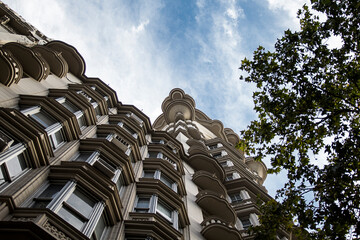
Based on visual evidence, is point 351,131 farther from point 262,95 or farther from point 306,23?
point 306,23

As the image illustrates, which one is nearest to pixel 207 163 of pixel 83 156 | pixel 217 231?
pixel 217 231

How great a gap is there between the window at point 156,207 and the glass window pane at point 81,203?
14.3ft

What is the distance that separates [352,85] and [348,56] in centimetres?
125

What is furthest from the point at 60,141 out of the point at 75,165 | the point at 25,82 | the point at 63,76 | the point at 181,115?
the point at 181,115

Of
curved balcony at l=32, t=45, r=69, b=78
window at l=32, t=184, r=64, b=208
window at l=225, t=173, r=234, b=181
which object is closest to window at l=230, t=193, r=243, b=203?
window at l=225, t=173, r=234, b=181

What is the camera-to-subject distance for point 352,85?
42.8ft

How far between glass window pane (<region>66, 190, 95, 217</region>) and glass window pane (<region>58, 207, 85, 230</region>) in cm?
45

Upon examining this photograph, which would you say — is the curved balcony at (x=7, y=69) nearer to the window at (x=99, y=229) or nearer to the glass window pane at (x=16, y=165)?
the glass window pane at (x=16, y=165)

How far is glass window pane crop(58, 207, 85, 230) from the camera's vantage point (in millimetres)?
11341

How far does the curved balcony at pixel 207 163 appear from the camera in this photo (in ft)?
104

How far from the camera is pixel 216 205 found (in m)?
23.3

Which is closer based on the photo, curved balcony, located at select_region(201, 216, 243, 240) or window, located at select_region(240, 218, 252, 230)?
curved balcony, located at select_region(201, 216, 243, 240)

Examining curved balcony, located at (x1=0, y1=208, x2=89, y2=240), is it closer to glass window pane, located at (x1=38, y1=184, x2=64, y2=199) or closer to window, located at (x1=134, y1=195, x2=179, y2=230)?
glass window pane, located at (x1=38, y1=184, x2=64, y2=199)

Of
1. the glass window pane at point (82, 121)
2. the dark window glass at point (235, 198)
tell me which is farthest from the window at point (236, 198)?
the glass window pane at point (82, 121)
